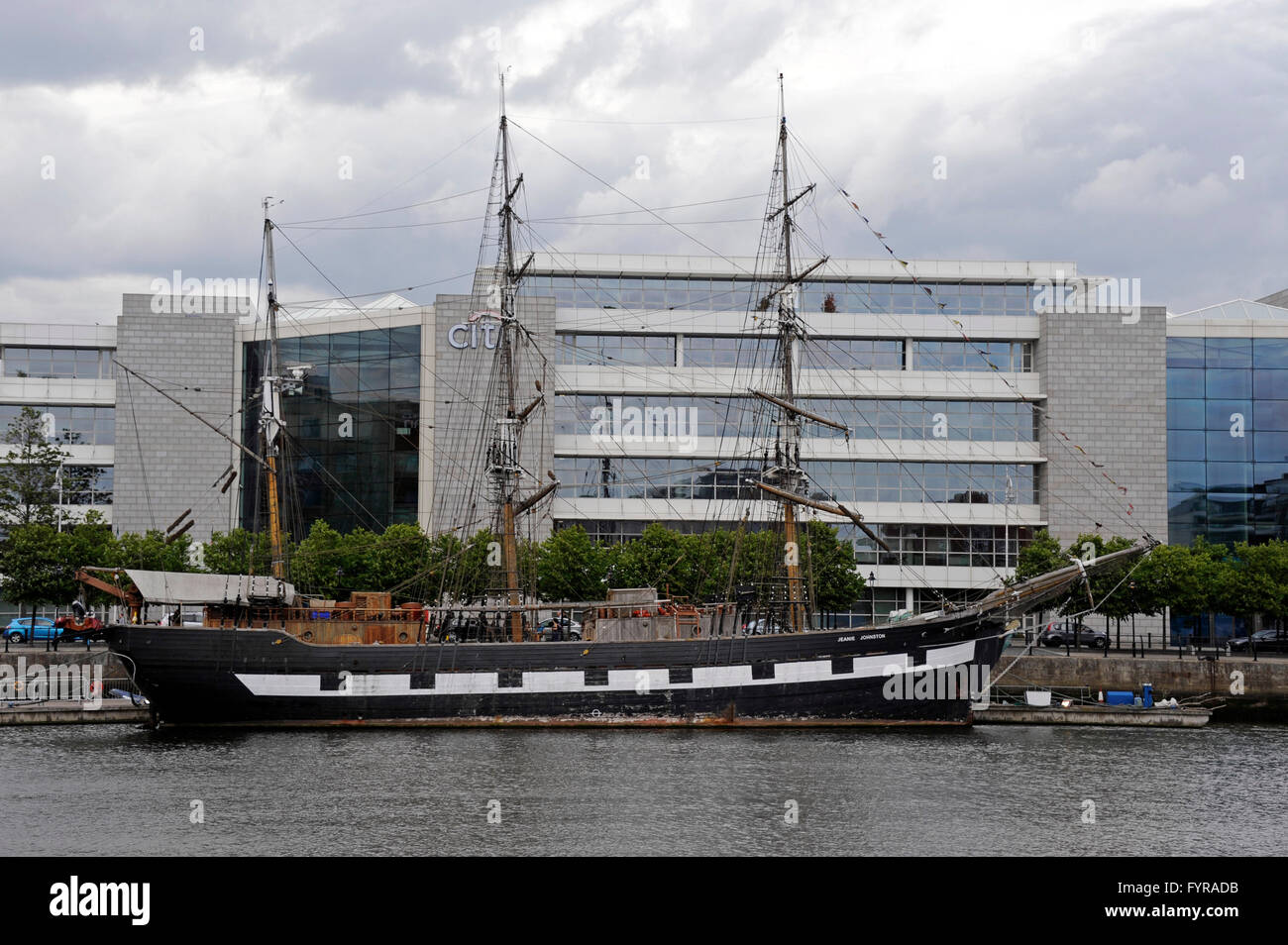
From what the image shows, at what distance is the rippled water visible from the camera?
25922 mm

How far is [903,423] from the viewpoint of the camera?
7362 cm

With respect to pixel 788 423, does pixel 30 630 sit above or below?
below

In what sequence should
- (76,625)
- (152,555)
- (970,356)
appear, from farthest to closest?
1. (970,356)
2. (152,555)
3. (76,625)

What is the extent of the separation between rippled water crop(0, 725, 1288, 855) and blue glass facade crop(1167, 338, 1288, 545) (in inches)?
1338

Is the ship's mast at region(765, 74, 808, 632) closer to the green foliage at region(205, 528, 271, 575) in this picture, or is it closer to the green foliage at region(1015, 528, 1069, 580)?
the green foliage at region(1015, 528, 1069, 580)

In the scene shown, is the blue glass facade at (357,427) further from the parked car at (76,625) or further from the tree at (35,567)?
the parked car at (76,625)

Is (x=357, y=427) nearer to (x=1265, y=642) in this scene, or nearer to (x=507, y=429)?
(x=507, y=429)

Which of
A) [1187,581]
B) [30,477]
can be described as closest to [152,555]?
[30,477]

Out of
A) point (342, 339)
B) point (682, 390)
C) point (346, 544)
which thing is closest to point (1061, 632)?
point (682, 390)

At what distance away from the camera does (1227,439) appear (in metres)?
74.2

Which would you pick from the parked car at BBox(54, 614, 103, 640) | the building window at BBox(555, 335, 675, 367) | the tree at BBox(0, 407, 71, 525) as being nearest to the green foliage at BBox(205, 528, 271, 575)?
the parked car at BBox(54, 614, 103, 640)

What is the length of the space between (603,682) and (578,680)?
0.92m
